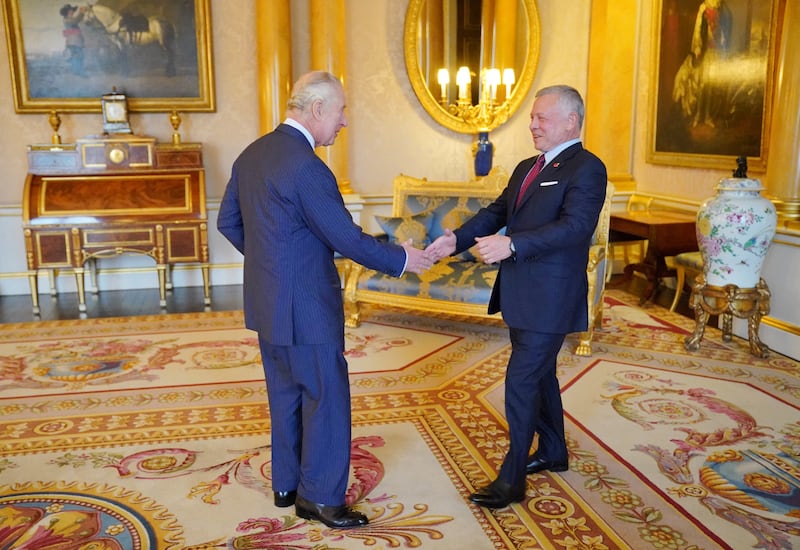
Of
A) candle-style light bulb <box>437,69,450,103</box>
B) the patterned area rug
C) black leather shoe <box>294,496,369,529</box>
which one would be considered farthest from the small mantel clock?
black leather shoe <box>294,496,369,529</box>

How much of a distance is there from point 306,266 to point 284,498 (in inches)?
37.7

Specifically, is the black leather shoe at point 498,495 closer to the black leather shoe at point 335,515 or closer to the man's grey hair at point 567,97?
the black leather shoe at point 335,515

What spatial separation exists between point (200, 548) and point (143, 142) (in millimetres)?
4553

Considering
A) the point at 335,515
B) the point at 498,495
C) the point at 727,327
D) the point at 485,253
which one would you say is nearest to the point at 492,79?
the point at 727,327

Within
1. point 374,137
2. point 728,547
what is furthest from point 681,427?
point 374,137

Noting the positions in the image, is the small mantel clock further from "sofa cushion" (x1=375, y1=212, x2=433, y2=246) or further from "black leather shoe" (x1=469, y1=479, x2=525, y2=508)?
"black leather shoe" (x1=469, y1=479, x2=525, y2=508)

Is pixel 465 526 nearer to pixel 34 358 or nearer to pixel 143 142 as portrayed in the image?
pixel 34 358

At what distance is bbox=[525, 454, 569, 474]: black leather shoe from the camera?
2961 mm

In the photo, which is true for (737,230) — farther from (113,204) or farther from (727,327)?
(113,204)

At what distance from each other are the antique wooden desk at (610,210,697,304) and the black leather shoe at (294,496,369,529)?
4.22 meters

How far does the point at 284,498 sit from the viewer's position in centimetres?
268

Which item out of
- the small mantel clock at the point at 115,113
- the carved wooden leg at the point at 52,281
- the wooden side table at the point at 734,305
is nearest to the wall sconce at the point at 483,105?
the wooden side table at the point at 734,305

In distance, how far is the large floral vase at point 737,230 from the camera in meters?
4.38

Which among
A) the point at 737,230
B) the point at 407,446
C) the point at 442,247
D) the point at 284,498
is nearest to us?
the point at 284,498
